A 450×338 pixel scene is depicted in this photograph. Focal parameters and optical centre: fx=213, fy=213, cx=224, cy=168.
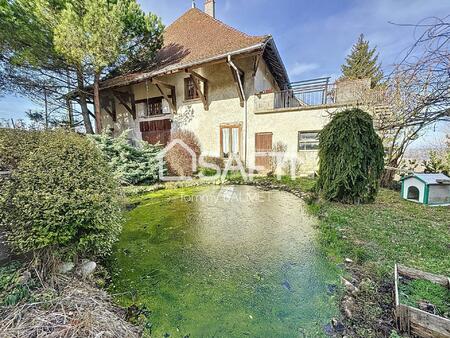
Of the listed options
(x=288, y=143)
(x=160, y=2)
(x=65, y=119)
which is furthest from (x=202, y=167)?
(x=65, y=119)

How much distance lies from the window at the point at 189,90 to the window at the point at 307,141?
227 inches

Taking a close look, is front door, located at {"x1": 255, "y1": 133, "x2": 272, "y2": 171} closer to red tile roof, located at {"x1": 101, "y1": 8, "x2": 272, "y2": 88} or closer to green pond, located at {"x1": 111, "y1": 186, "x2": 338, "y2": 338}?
red tile roof, located at {"x1": 101, "y1": 8, "x2": 272, "y2": 88}

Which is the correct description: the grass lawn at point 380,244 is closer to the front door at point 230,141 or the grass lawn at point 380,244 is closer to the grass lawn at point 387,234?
the grass lawn at point 387,234

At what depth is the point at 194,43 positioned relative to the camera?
37.9 ft

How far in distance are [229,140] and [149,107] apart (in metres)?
5.77

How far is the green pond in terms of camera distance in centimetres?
186

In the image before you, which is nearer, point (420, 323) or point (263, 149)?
point (420, 323)

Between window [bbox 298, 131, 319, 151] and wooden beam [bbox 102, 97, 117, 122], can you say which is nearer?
window [bbox 298, 131, 319, 151]

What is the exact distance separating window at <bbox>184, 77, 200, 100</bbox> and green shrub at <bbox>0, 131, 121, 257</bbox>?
9502mm

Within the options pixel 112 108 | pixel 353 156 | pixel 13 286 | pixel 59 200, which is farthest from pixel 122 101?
pixel 13 286

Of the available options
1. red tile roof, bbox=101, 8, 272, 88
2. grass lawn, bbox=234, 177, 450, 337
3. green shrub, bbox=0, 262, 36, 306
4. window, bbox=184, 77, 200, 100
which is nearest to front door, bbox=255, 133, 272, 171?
red tile roof, bbox=101, 8, 272, 88

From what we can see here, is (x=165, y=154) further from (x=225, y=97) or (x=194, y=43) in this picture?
(x=194, y=43)

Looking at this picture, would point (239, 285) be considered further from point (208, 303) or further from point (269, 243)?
point (269, 243)

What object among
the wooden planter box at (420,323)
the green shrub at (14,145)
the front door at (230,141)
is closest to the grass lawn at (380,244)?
the wooden planter box at (420,323)
